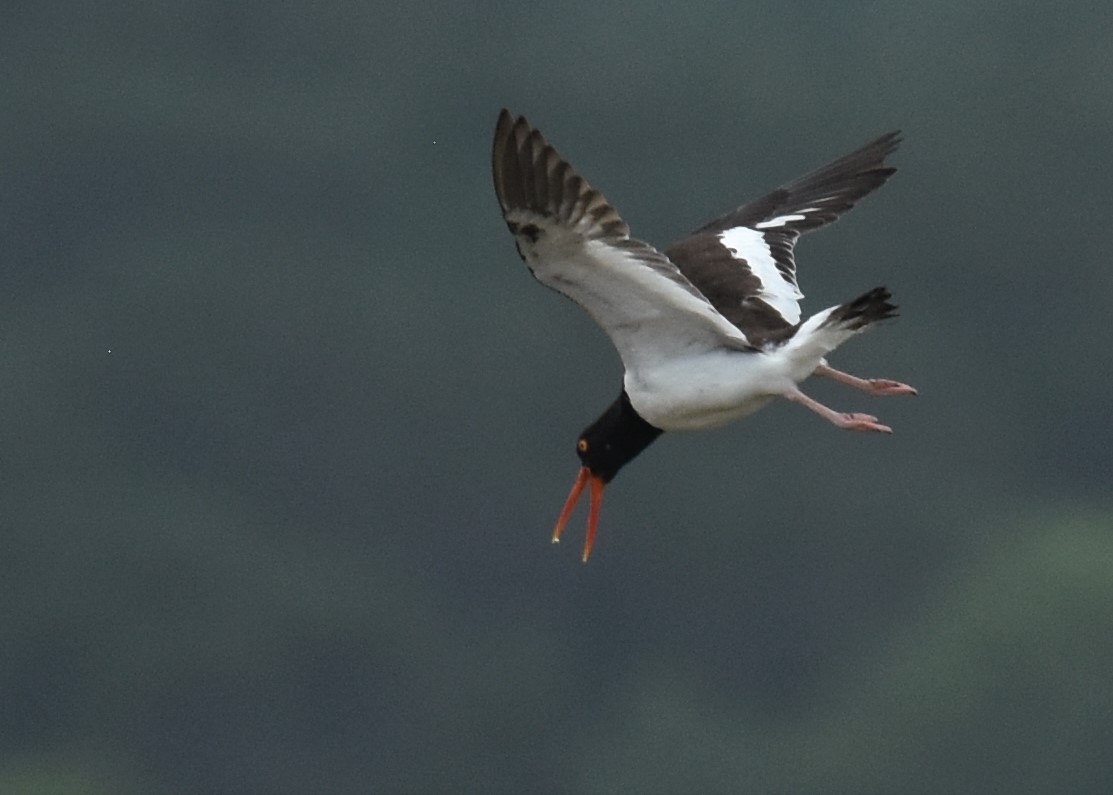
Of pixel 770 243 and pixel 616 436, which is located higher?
pixel 770 243

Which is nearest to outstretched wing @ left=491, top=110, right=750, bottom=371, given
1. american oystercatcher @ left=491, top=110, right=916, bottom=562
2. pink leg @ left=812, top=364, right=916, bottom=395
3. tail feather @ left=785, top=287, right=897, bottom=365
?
american oystercatcher @ left=491, top=110, right=916, bottom=562

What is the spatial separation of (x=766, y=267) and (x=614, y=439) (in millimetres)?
792

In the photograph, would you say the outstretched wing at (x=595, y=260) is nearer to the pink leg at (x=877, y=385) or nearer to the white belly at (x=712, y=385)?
the white belly at (x=712, y=385)

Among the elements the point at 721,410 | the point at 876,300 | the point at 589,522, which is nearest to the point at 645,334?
the point at 721,410

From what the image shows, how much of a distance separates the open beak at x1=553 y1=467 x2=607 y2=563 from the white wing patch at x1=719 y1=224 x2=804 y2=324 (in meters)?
0.93

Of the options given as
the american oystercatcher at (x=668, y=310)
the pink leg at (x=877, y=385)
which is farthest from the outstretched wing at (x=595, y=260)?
the pink leg at (x=877, y=385)

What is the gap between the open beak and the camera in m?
7.88

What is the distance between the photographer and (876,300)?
6.39 meters

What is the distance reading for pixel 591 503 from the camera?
800cm

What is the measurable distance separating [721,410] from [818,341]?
41cm

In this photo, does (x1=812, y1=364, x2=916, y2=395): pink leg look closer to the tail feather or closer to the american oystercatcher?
the american oystercatcher

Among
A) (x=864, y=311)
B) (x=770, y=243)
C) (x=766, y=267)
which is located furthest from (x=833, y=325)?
(x=770, y=243)

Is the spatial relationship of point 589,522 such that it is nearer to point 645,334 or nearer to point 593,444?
point 593,444

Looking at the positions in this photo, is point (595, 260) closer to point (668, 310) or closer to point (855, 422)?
point (668, 310)
